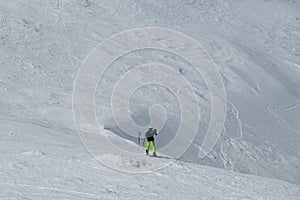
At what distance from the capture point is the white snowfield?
15336 mm

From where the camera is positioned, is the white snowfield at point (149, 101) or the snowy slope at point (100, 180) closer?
the snowy slope at point (100, 180)

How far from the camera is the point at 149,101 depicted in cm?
3269

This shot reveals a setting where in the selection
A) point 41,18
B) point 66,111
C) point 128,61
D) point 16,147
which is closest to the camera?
point 16,147

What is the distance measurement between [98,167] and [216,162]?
558 inches

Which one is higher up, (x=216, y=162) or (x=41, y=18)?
(x=41, y=18)

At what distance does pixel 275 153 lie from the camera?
33.4 m

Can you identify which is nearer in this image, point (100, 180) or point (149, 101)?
point (100, 180)

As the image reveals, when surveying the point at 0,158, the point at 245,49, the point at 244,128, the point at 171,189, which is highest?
the point at 245,49

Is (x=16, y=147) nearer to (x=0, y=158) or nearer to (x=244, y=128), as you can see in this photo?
(x=0, y=158)

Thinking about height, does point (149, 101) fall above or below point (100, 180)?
above

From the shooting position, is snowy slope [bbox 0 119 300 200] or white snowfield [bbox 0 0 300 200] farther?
white snowfield [bbox 0 0 300 200]

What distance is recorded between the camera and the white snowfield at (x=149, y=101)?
1534cm

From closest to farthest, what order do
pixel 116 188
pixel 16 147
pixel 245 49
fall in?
1. pixel 116 188
2. pixel 16 147
3. pixel 245 49

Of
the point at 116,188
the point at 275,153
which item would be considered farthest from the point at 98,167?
the point at 275,153
